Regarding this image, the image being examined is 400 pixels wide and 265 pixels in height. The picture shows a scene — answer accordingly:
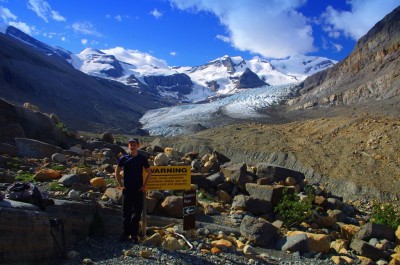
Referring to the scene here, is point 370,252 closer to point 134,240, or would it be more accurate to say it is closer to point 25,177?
point 134,240

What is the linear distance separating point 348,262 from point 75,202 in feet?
18.3

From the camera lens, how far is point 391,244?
10266 mm

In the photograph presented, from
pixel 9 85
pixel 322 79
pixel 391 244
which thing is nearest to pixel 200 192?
pixel 391 244

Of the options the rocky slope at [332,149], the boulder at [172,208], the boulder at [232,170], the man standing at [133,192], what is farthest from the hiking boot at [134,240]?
the rocky slope at [332,149]

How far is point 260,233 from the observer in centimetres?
946

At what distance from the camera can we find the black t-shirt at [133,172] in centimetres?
793

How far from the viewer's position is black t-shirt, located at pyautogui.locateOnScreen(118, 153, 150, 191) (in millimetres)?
7934

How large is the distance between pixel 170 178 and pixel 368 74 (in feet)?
221

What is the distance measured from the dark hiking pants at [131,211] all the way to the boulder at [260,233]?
9.22ft

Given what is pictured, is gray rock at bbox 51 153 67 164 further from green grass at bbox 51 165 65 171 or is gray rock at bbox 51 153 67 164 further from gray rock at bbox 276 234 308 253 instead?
gray rock at bbox 276 234 308 253

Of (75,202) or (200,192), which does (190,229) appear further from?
(200,192)

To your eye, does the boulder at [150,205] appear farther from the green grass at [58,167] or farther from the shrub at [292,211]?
the green grass at [58,167]

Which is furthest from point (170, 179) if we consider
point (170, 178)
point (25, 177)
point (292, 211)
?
point (25, 177)

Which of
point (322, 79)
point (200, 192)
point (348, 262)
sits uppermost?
point (322, 79)
